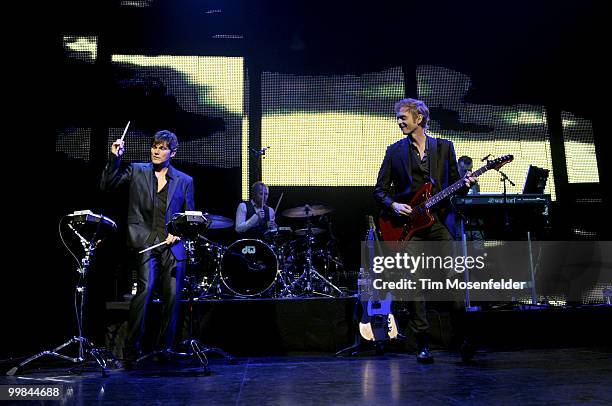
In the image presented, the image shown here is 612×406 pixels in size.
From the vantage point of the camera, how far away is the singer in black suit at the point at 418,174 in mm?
4262

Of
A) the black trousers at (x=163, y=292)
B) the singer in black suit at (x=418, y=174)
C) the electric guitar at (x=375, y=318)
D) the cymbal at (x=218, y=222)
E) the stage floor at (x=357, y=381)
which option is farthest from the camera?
the cymbal at (x=218, y=222)

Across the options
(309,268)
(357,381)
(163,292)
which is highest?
(309,268)

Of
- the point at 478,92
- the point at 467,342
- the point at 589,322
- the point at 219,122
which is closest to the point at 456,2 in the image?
the point at 478,92

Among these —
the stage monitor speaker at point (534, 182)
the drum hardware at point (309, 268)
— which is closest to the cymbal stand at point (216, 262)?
the drum hardware at point (309, 268)

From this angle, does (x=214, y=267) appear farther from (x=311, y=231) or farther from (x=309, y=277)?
(x=311, y=231)

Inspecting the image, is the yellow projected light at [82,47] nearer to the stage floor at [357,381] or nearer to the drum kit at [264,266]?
the drum kit at [264,266]

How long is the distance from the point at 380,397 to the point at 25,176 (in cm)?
560

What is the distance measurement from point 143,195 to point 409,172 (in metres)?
2.31

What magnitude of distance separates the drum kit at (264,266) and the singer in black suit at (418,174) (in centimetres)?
257

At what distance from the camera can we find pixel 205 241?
6949 mm

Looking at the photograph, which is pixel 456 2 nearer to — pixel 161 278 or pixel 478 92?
pixel 478 92

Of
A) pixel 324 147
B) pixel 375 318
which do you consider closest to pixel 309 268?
pixel 324 147

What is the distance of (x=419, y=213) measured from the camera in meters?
4.23

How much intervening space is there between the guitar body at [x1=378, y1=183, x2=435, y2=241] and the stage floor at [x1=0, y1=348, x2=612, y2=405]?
1.03 m
